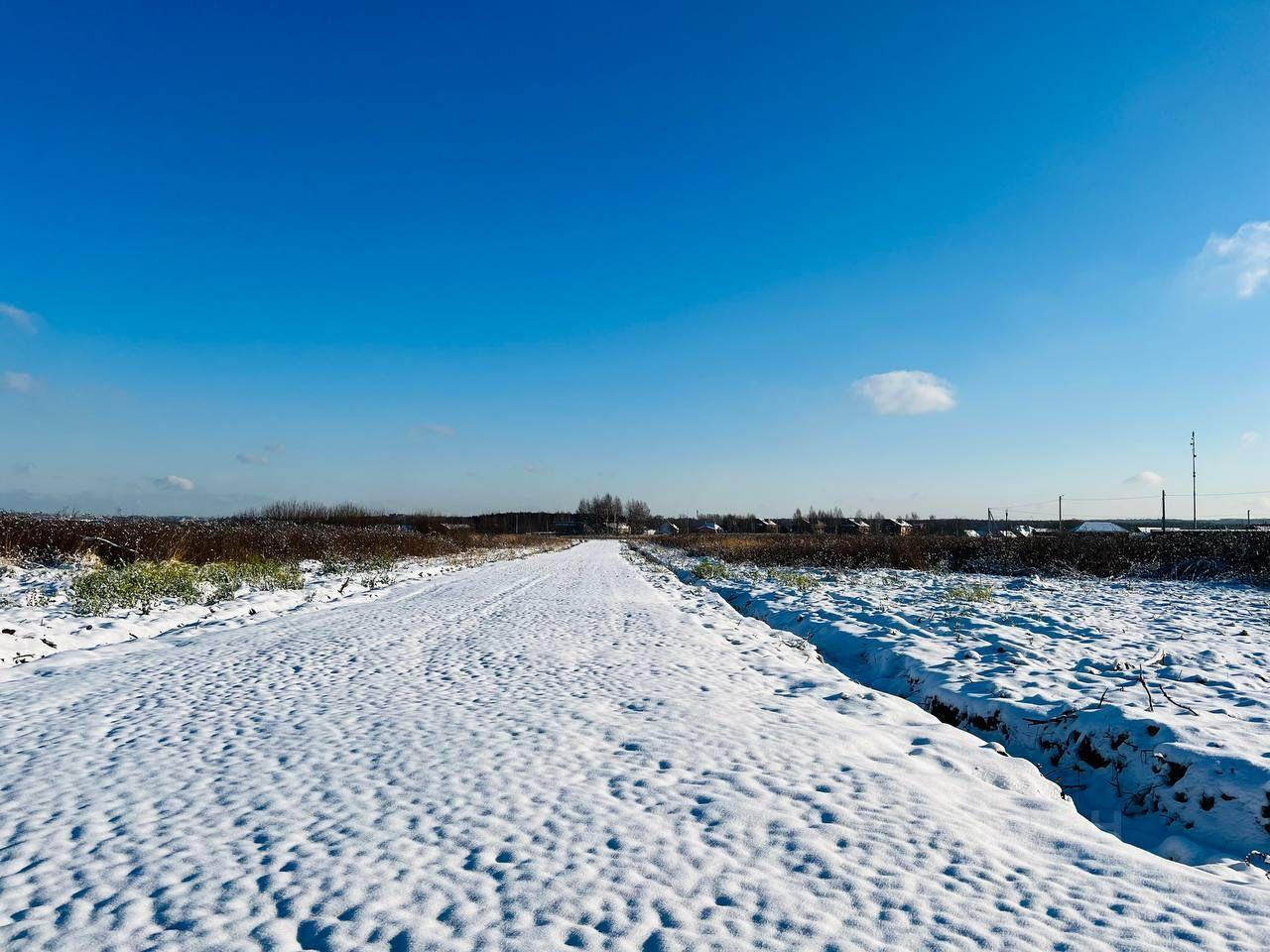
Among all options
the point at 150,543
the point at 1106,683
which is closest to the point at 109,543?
the point at 150,543

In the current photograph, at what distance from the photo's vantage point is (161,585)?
39.7 feet

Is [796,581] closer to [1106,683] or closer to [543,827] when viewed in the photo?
[1106,683]

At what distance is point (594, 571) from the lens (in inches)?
934

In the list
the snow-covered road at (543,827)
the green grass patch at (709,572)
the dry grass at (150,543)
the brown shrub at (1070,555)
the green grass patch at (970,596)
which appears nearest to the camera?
the snow-covered road at (543,827)

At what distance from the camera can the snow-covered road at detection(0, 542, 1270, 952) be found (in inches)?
101

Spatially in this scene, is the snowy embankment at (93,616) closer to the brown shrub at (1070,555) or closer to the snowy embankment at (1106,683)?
the snowy embankment at (1106,683)

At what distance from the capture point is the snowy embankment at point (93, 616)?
8.45 metres

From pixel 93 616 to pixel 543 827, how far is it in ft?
34.4

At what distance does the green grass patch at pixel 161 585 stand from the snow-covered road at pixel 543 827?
5.12 meters

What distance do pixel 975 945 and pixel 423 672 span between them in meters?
5.73

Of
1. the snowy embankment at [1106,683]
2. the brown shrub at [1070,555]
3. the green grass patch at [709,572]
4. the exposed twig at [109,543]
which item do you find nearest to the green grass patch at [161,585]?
the exposed twig at [109,543]

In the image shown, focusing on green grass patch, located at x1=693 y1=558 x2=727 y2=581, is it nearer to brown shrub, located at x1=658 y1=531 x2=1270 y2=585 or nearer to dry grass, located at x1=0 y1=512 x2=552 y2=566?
brown shrub, located at x1=658 y1=531 x2=1270 y2=585

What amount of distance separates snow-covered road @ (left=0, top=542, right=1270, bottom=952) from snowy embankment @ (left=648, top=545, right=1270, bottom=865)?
0.92 meters

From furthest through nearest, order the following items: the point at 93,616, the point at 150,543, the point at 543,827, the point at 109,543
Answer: the point at 150,543 → the point at 109,543 → the point at 93,616 → the point at 543,827
